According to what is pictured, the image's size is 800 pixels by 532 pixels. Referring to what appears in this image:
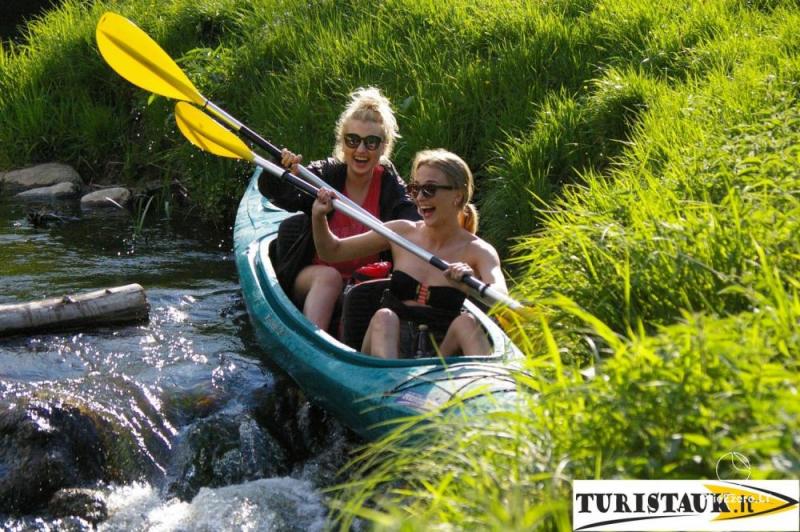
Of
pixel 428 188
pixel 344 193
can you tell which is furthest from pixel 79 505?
pixel 344 193

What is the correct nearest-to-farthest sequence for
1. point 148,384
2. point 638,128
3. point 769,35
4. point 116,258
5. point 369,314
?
1. point 369,314
2. point 148,384
3. point 638,128
4. point 769,35
5. point 116,258

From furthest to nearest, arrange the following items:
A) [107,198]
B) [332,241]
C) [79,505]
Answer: [107,198], [332,241], [79,505]

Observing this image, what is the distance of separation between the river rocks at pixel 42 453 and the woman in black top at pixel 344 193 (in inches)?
44.5

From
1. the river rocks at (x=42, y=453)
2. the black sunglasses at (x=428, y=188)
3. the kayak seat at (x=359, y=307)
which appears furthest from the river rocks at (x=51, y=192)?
the black sunglasses at (x=428, y=188)

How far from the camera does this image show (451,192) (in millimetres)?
4336

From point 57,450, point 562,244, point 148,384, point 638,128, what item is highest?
point 638,128

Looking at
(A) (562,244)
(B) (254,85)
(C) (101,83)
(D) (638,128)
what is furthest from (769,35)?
(C) (101,83)

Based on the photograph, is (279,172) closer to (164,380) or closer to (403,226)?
(403,226)

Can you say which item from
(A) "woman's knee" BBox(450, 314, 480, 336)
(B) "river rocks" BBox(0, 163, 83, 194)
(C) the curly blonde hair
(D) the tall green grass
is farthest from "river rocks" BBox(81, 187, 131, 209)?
(A) "woman's knee" BBox(450, 314, 480, 336)

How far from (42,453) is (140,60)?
2436 millimetres

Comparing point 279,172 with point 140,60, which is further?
point 140,60

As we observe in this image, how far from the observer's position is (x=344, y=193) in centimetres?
540

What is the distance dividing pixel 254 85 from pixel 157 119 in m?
0.89

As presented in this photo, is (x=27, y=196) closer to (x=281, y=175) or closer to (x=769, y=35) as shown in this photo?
(x=281, y=175)
